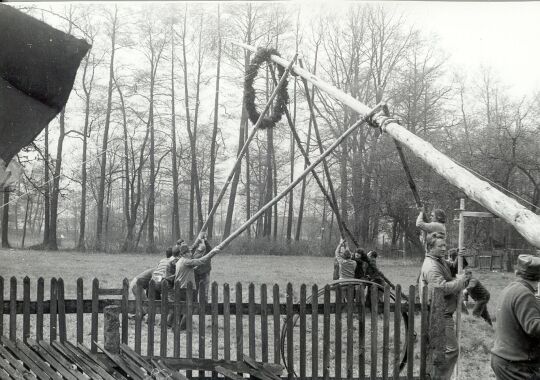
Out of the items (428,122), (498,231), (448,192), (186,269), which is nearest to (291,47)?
(428,122)

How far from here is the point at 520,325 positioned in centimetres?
461

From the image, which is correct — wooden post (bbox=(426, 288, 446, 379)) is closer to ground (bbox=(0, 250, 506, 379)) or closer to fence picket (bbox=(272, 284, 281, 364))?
fence picket (bbox=(272, 284, 281, 364))

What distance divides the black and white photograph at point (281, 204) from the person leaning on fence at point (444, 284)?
26 mm

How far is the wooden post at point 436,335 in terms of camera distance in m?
5.97

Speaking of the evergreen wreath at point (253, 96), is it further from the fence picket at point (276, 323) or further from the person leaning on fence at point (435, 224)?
the fence picket at point (276, 323)

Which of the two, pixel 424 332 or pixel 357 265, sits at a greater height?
pixel 357 265

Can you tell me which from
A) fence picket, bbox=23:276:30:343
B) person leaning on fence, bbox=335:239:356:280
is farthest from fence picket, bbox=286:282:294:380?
person leaning on fence, bbox=335:239:356:280

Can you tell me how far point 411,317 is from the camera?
6.16 meters

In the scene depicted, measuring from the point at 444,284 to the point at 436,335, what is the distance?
0.58m

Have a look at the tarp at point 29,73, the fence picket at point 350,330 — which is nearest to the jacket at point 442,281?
the fence picket at point 350,330

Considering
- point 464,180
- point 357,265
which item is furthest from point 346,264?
point 464,180

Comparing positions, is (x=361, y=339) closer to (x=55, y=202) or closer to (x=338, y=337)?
(x=338, y=337)

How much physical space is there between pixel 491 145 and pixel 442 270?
21.8 metres

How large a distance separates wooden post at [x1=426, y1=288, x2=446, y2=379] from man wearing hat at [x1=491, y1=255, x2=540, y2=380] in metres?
1.23
